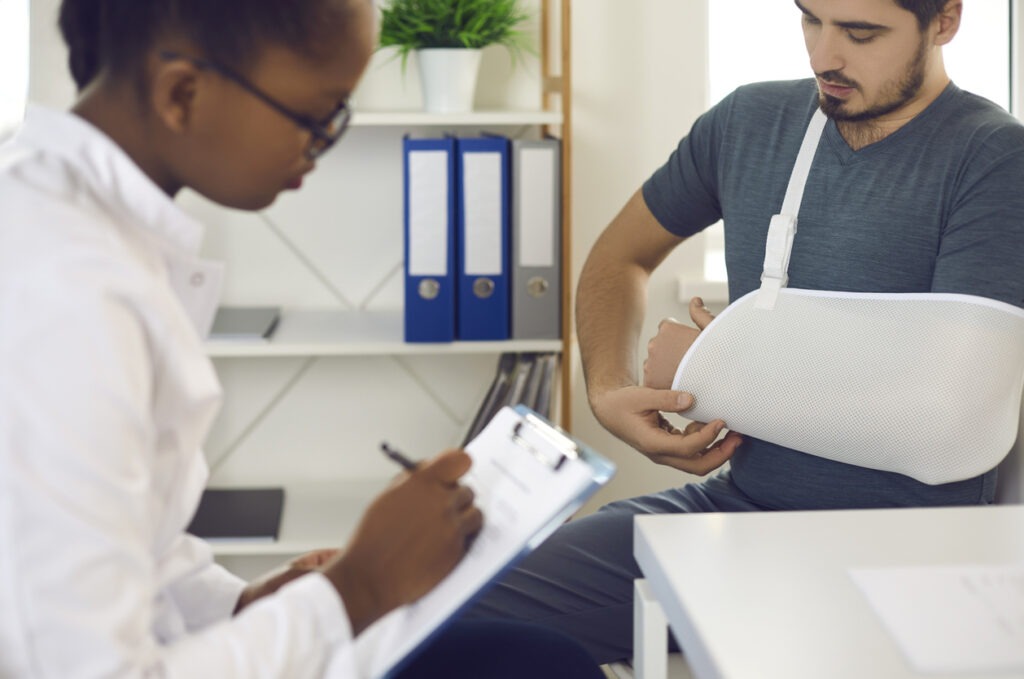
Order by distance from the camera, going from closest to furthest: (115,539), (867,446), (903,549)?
1. (115,539)
2. (903,549)
3. (867,446)

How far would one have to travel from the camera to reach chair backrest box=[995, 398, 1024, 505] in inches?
51.2

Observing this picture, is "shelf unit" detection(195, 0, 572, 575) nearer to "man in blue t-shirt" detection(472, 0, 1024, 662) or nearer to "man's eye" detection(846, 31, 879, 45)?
"man in blue t-shirt" detection(472, 0, 1024, 662)

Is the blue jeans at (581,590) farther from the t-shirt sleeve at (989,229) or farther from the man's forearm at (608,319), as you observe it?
the t-shirt sleeve at (989,229)

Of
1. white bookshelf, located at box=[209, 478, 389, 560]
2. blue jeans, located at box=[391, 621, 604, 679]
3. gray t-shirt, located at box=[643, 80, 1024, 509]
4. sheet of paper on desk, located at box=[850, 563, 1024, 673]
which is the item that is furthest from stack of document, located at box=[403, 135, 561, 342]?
sheet of paper on desk, located at box=[850, 563, 1024, 673]

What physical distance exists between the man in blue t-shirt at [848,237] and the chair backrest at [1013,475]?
3 cm

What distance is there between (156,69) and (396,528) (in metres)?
0.35

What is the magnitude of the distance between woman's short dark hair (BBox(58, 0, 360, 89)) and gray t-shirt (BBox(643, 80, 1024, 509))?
748 mm

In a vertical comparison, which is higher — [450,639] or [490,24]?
[490,24]

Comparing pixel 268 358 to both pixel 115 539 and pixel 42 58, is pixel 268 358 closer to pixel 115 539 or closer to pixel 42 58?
pixel 42 58

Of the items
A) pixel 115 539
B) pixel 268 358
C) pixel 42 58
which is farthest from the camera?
pixel 268 358

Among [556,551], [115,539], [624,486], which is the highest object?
[115,539]

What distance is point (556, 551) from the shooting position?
139 cm

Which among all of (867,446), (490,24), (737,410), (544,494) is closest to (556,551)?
(737,410)

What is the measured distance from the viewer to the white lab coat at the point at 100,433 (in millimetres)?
606
